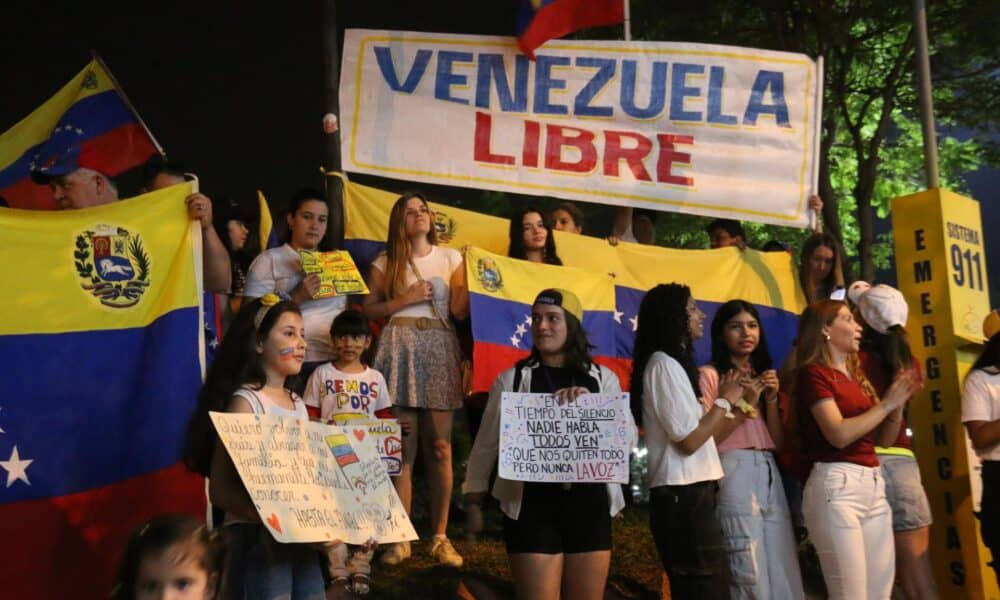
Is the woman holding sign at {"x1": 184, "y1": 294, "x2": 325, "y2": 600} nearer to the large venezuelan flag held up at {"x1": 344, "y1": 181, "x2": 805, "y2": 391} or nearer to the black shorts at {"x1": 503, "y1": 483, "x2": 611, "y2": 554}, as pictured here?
the black shorts at {"x1": 503, "y1": 483, "x2": 611, "y2": 554}

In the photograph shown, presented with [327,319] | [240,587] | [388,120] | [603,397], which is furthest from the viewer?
[388,120]

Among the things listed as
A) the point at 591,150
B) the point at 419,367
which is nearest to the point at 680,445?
the point at 419,367

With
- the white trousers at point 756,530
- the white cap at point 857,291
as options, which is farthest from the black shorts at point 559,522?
the white cap at point 857,291

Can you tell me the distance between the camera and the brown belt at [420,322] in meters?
7.06

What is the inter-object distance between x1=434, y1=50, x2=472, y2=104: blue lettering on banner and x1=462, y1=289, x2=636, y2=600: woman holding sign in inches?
125

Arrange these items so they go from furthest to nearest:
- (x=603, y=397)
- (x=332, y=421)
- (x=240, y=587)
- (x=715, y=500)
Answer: (x=332, y=421)
(x=715, y=500)
(x=603, y=397)
(x=240, y=587)

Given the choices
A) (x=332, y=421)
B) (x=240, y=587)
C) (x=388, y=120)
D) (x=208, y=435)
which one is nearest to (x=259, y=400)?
(x=208, y=435)

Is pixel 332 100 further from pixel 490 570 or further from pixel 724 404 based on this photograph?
pixel 724 404

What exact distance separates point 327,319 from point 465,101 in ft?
7.95

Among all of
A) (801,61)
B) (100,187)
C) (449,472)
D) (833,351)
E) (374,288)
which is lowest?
(449,472)

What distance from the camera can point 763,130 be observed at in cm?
898

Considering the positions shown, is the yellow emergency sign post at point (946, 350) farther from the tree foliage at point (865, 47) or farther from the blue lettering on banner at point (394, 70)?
the tree foliage at point (865, 47)

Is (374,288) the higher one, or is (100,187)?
(100,187)

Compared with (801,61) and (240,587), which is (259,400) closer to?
(240,587)
